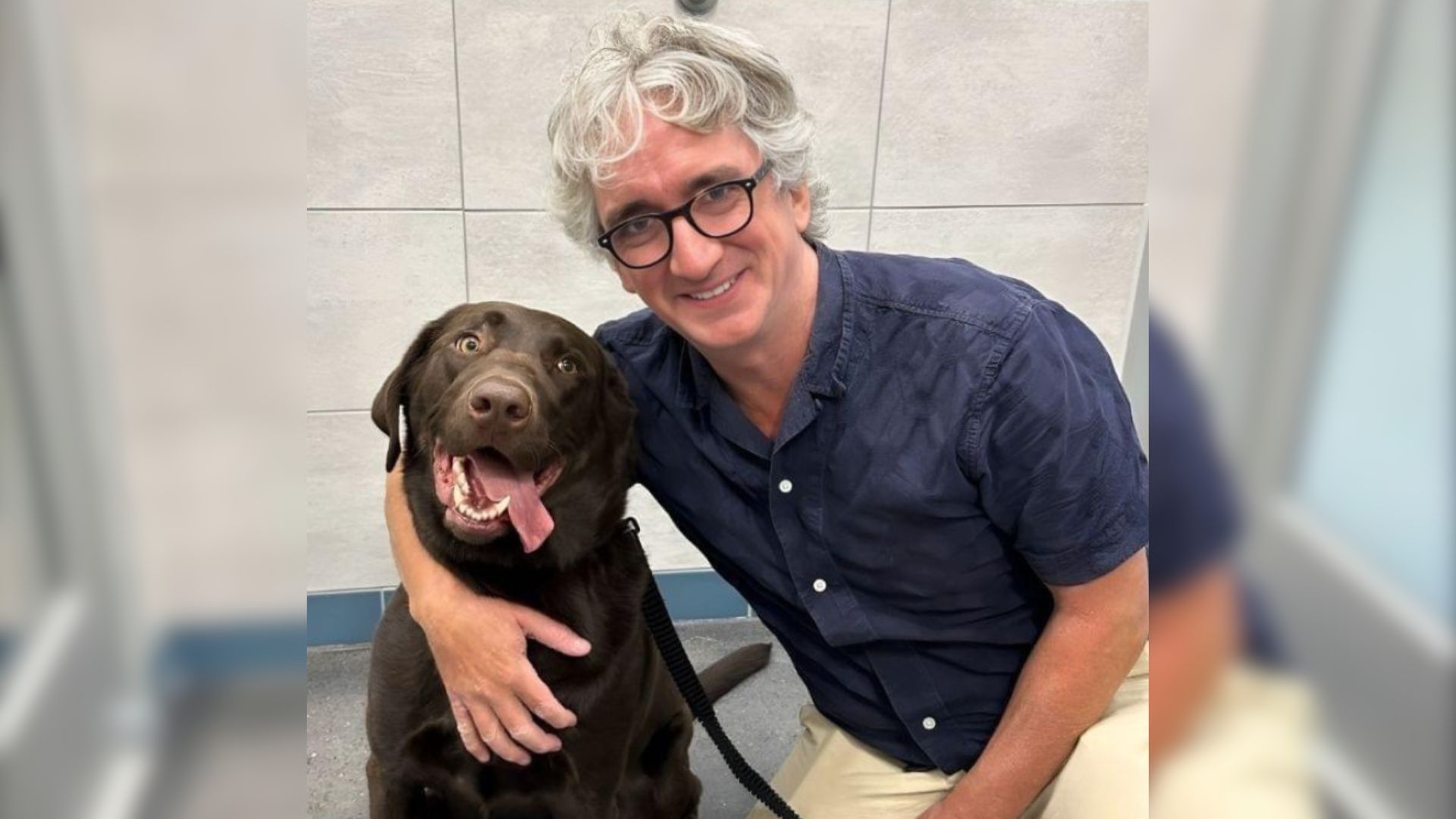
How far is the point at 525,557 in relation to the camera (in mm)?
1497

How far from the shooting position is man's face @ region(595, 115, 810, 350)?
1.27 meters

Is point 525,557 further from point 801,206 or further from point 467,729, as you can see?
point 801,206

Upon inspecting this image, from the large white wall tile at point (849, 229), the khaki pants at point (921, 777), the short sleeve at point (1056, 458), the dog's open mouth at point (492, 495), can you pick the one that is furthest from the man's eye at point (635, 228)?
the large white wall tile at point (849, 229)

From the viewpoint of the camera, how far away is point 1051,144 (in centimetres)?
250

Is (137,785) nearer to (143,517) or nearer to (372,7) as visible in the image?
(143,517)

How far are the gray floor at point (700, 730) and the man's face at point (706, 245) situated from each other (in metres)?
1.23

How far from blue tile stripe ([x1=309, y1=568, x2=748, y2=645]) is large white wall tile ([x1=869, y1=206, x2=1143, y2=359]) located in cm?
102

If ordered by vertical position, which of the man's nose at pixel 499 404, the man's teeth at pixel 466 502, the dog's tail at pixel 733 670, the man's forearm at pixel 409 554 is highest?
the man's nose at pixel 499 404

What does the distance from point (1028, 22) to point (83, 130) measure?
8.24 feet

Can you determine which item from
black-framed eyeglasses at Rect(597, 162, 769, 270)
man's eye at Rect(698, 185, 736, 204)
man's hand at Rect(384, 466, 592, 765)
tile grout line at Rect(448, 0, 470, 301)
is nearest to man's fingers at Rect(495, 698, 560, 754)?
man's hand at Rect(384, 466, 592, 765)

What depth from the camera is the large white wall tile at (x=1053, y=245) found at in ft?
8.28

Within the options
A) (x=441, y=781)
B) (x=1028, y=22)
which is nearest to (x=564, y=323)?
(x=441, y=781)

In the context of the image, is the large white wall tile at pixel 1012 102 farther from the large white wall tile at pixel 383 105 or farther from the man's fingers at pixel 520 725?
the man's fingers at pixel 520 725

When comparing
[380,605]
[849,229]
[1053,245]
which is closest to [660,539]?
[380,605]
